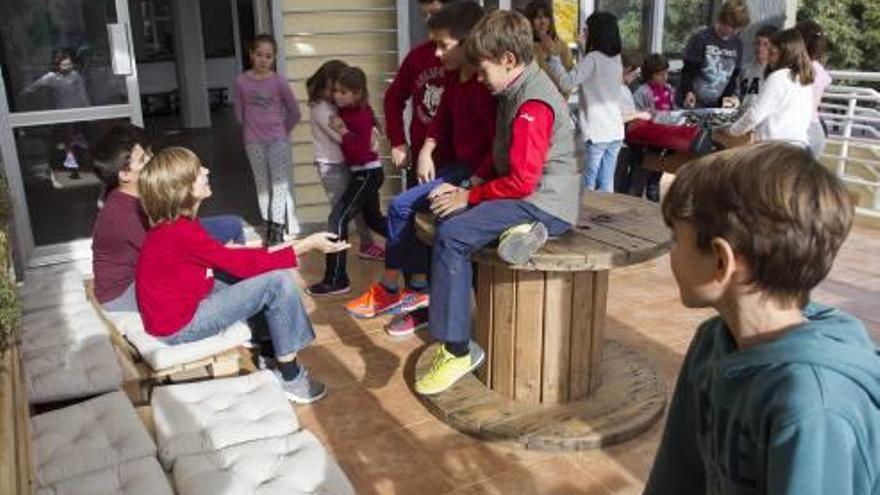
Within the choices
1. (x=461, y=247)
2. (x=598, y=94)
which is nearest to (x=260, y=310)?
(x=461, y=247)

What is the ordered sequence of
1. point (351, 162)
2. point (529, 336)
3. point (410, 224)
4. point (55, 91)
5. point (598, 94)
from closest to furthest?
point (529, 336), point (410, 224), point (351, 162), point (55, 91), point (598, 94)

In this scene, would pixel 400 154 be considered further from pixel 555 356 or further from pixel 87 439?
pixel 87 439

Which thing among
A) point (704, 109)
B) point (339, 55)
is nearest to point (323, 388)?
point (339, 55)

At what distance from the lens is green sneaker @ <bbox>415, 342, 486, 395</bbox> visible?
323 cm

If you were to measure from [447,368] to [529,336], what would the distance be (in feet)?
1.19

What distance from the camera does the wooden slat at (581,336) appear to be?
3156 mm

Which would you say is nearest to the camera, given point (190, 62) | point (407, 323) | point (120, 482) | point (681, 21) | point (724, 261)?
point (724, 261)

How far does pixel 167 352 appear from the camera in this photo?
308cm

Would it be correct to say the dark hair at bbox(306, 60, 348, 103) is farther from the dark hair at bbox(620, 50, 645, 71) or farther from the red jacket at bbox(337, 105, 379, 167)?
the dark hair at bbox(620, 50, 645, 71)

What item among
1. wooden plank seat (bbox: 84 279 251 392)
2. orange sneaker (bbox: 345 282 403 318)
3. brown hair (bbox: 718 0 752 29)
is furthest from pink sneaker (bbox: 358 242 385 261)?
brown hair (bbox: 718 0 752 29)

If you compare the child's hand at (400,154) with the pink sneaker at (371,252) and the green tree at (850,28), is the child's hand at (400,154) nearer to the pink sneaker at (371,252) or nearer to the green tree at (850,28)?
the pink sneaker at (371,252)

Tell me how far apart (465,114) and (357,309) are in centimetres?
138

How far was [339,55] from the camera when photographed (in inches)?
238

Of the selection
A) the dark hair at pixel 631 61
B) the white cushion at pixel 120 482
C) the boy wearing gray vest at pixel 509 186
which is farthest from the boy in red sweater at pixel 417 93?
the dark hair at pixel 631 61
